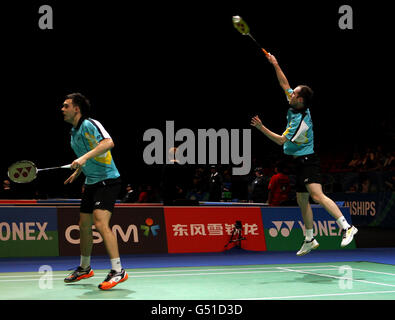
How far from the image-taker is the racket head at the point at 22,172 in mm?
5566

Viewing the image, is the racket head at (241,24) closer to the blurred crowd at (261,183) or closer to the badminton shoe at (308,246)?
the badminton shoe at (308,246)

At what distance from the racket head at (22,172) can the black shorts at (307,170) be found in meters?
3.31

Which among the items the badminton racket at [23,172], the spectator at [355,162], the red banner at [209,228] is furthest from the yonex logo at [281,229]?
the spectator at [355,162]

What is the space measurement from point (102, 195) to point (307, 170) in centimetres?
273

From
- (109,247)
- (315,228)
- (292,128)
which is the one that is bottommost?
(315,228)

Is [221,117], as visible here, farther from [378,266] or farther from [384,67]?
[378,266]

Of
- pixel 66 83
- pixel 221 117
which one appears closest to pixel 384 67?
pixel 221 117

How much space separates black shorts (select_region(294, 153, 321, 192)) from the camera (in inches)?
251

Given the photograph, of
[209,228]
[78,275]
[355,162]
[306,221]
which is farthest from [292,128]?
[355,162]

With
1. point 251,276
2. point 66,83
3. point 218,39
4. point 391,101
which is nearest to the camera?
point 251,276

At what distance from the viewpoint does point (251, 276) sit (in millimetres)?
6312

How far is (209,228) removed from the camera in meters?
9.47

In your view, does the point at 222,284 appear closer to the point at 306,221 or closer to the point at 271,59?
the point at 306,221

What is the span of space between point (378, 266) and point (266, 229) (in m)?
2.71
